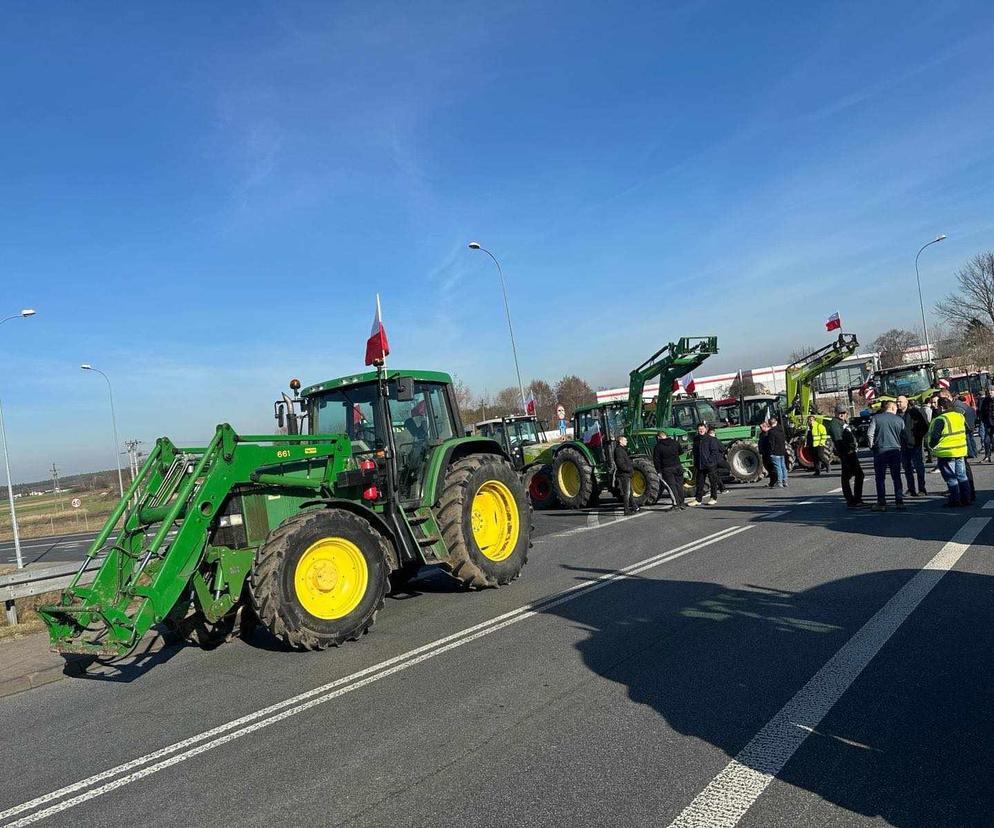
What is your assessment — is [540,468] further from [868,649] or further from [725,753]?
[725,753]

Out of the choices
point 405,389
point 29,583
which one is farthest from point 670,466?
point 29,583

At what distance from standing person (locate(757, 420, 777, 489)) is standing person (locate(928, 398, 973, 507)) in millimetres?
5309

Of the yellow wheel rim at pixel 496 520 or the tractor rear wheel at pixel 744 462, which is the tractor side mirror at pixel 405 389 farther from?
the tractor rear wheel at pixel 744 462

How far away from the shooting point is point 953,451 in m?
10.8

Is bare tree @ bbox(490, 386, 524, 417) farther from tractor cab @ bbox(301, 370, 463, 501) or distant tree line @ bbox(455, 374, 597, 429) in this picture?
tractor cab @ bbox(301, 370, 463, 501)

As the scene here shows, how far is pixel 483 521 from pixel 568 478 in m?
8.16

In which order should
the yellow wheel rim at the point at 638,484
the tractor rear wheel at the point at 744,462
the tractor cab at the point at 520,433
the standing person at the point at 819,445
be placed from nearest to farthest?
the yellow wheel rim at the point at 638,484, the tractor rear wheel at the point at 744,462, the tractor cab at the point at 520,433, the standing person at the point at 819,445

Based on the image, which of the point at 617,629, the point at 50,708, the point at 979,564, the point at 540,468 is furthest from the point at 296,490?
the point at 540,468

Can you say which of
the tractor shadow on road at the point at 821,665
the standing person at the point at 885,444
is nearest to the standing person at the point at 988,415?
the standing person at the point at 885,444

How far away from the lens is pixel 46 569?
867cm

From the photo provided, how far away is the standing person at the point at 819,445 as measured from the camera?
1872 centimetres

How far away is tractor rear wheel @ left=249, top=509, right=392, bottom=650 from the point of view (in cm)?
608

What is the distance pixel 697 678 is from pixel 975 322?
51658 mm

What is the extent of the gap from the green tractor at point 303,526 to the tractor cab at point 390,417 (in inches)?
0.6
